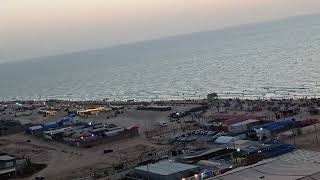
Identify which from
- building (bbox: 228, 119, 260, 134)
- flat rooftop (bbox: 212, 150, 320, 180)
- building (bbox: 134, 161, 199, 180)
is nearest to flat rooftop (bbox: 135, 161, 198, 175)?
building (bbox: 134, 161, 199, 180)

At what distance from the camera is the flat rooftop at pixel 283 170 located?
16.7 meters

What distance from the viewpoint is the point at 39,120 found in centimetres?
4844

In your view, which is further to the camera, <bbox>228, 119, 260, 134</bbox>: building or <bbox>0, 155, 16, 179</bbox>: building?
<bbox>228, 119, 260, 134</bbox>: building

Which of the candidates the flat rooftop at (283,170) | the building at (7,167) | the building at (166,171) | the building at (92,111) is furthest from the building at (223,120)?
the building at (92,111)

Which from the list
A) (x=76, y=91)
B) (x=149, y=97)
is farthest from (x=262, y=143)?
(x=76, y=91)

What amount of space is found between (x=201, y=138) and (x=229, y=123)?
153 inches

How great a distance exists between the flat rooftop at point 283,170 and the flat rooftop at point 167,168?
3.28 metres

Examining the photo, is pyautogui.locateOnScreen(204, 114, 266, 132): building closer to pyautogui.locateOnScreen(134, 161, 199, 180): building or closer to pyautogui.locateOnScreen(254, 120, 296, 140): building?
pyautogui.locateOnScreen(254, 120, 296, 140): building

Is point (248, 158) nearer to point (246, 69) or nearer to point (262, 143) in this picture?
point (262, 143)

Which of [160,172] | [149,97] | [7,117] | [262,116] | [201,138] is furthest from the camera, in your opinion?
[149,97]

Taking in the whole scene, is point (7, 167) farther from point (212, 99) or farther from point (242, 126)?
point (212, 99)

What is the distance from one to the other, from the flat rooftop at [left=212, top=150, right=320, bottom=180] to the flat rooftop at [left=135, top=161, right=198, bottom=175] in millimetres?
3277

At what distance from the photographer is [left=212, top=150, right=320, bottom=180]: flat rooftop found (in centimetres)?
1673

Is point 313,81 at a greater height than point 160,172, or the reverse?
point 313,81
